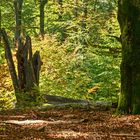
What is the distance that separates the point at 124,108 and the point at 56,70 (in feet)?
44.7

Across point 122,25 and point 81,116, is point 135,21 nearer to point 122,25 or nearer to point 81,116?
point 122,25

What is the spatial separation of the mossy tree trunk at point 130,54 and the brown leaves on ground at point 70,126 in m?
0.54

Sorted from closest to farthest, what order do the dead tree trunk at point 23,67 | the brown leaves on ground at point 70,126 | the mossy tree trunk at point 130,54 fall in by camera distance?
the brown leaves on ground at point 70,126 → the mossy tree trunk at point 130,54 → the dead tree trunk at point 23,67

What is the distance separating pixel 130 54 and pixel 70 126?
2570 millimetres

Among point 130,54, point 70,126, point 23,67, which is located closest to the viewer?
point 70,126

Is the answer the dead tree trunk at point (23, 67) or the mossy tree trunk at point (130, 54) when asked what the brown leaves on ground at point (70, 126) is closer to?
the mossy tree trunk at point (130, 54)

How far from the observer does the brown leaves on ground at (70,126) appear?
7.30 meters

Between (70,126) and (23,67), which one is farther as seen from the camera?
(23,67)

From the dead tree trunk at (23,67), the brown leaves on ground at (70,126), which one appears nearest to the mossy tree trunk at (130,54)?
the brown leaves on ground at (70,126)

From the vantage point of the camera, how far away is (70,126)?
8.61 meters

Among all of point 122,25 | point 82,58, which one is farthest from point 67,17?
point 122,25

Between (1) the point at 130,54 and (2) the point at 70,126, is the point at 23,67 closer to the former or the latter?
(1) the point at 130,54

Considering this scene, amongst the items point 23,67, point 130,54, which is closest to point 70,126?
point 130,54

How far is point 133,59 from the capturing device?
33.0ft
